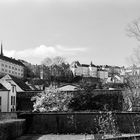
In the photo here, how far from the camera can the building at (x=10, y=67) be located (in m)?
111

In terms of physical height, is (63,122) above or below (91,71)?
below

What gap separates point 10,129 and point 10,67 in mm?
95598

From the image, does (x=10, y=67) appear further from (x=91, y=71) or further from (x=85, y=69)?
(x=91, y=71)

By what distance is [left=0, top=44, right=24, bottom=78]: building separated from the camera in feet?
365

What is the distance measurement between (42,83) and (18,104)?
4699 centimetres

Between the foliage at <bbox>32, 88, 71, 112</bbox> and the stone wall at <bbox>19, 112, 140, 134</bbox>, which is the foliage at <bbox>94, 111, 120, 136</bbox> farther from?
the foliage at <bbox>32, 88, 71, 112</bbox>

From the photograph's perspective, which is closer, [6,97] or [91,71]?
[6,97]

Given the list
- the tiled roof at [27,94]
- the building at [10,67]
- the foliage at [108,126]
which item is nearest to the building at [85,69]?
the building at [10,67]

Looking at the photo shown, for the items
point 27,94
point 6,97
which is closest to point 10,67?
point 27,94

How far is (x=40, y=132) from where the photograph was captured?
3228cm

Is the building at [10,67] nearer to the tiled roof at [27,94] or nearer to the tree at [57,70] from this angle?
the tree at [57,70]

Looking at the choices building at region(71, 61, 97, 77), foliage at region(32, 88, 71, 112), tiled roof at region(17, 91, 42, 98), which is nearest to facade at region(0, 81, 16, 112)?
foliage at region(32, 88, 71, 112)

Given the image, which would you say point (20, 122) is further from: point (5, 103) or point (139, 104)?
point (5, 103)

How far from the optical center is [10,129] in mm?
24359
